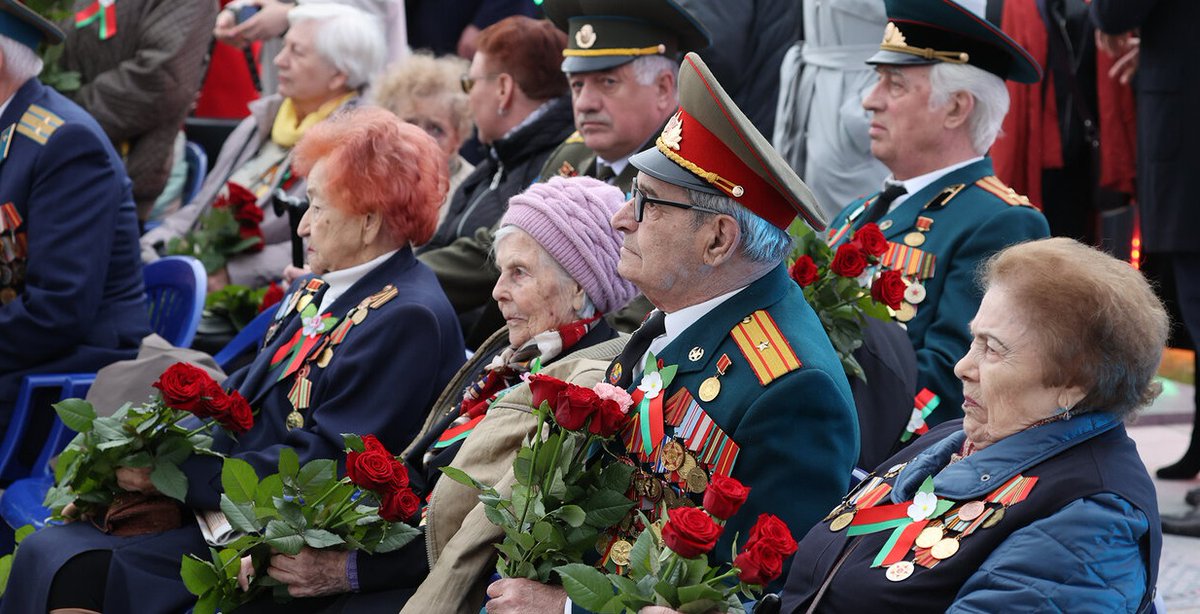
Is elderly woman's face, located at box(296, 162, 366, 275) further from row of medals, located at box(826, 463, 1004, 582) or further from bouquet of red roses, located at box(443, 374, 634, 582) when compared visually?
row of medals, located at box(826, 463, 1004, 582)

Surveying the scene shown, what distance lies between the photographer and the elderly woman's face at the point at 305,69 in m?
6.80

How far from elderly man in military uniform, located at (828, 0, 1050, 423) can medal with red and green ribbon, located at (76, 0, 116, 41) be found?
4298 millimetres

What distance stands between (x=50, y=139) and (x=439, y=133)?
1.88 m

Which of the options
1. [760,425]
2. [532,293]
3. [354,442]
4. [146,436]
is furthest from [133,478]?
[760,425]

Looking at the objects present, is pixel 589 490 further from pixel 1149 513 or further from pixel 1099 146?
pixel 1099 146

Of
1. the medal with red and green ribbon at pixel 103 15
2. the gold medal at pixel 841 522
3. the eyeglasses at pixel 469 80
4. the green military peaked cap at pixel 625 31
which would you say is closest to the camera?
the gold medal at pixel 841 522

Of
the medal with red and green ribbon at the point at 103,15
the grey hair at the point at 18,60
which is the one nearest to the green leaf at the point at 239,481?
the grey hair at the point at 18,60

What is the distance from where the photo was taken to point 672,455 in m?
2.97

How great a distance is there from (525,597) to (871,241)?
1533mm

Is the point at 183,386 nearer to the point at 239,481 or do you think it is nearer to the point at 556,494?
the point at 239,481

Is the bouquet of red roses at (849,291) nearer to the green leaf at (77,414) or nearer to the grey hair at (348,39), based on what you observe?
the green leaf at (77,414)

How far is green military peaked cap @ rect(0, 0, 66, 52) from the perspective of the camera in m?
5.15

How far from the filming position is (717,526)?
96.7 inches

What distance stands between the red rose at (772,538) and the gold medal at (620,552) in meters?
0.53
